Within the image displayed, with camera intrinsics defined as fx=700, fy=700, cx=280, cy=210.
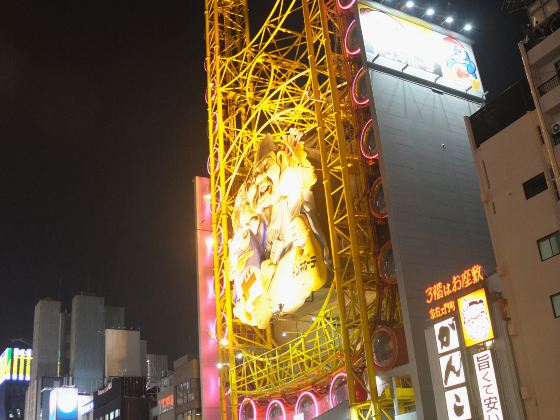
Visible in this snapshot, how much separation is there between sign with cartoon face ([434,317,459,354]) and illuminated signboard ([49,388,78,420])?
233 feet

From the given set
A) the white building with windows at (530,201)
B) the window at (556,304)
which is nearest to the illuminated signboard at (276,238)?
the white building with windows at (530,201)

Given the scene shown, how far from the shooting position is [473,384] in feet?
74.3

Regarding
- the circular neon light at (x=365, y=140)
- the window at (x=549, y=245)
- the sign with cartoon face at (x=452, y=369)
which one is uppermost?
the circular neon light at (x=365, y=140)

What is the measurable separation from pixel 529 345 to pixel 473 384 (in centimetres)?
229

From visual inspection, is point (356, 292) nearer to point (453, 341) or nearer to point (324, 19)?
point (453, 341)

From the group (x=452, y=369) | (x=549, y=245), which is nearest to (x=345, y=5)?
(x=549, y=245)

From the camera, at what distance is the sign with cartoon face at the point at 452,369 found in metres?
22.9

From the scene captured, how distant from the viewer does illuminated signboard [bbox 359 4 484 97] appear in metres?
31.8

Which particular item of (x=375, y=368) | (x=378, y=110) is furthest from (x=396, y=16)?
(x=375, y=368)

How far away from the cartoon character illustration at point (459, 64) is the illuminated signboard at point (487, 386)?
53.9 feet

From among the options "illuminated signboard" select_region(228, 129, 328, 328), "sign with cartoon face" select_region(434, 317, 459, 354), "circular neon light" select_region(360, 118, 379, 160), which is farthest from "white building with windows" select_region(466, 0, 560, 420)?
"illuminated signboard" select_region(228, 129, 328, 328)

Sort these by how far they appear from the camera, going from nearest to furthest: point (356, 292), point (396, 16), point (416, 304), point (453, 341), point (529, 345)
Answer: point (529, 345), point (453, 341), point (416, 304), point (356, 292), point (396, 16)

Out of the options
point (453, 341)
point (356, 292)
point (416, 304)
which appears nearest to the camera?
point (453, 341)

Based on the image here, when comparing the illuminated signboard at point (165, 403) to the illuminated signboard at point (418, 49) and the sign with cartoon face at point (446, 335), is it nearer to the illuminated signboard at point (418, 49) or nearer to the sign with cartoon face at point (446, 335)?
the illuminated signboard at point (418, 49)
